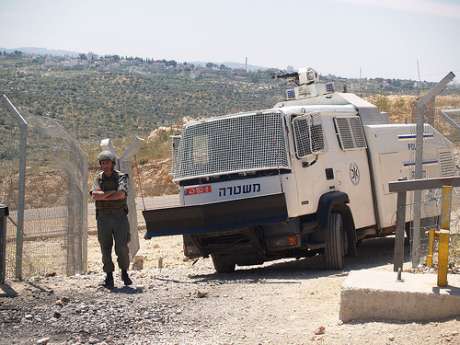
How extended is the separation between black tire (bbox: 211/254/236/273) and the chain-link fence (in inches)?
77.6

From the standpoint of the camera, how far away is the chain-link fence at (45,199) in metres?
12.0

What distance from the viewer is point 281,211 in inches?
472

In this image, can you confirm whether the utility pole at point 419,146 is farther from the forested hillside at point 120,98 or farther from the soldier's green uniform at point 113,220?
the forested hillside at point 120,98

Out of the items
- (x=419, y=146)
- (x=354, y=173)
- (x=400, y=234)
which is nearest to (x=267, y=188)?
(x=354, y=173)

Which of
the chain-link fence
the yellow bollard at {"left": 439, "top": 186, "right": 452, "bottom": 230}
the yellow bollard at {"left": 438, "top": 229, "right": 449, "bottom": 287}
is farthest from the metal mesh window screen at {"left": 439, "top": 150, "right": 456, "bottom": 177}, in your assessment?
the yellow bollard at {"left": 438, "top": 229, "right": 449, "bottom": 287}

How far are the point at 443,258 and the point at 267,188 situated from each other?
4772mm

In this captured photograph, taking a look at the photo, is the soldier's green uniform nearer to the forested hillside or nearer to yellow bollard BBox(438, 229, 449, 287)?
yellow bollard BBox(438, 229, 449, 287)

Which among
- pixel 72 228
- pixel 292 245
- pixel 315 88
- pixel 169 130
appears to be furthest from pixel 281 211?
pixel 169 130

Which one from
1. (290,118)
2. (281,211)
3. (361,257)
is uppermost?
(290,118)

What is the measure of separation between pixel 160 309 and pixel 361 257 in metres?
6.59

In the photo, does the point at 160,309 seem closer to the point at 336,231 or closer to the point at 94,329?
the point at 94,329

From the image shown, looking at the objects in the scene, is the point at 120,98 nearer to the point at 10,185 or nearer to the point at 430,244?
the point at 10,185

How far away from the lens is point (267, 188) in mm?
12258

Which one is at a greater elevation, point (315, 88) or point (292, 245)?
point (315, 88)
